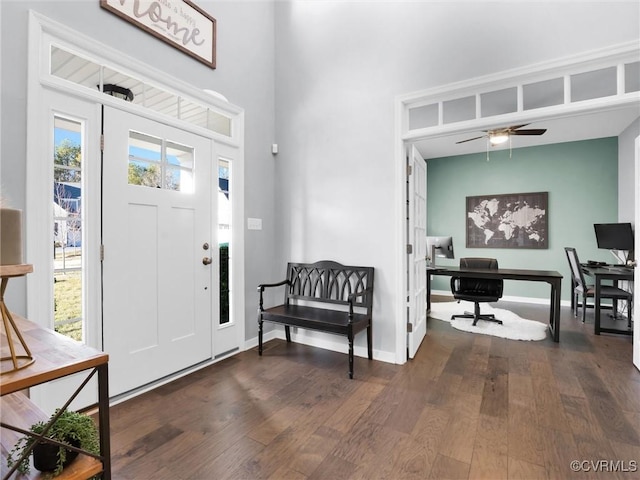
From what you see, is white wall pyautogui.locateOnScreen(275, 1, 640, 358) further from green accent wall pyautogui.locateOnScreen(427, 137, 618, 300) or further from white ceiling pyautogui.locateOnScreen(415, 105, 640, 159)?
green accent wall pyautogui.locateOnScreen(427, 137, 618, 300)

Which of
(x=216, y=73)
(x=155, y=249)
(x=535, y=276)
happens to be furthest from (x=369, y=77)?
(x=535, y=276)

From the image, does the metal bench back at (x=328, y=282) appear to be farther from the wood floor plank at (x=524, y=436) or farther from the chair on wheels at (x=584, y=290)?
the chair on wheels at (x=584, y=290)

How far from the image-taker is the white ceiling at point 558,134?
4.39 m

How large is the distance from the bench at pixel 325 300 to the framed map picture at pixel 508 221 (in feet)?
13.4

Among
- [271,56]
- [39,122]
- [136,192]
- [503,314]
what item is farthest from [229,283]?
[503,314]

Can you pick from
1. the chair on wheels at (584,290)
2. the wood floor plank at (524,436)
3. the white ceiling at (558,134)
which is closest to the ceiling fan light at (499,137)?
the white ceiling at (558,134)

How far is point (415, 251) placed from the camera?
325 centimetres

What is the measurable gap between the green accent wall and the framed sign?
5.12 m

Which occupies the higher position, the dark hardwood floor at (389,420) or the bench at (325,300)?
the bench at (325,300)

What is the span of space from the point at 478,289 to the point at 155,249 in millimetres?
3934

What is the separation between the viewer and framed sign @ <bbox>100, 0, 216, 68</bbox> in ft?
7.79

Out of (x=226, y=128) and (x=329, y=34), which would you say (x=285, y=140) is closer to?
Result: (x=226, y=128)

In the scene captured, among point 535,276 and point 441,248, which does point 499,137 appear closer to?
point 441,248

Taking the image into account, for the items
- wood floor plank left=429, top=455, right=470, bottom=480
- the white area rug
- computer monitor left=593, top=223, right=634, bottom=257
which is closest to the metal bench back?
wood floor plank left=429, top=455, right=470, bottom=480
